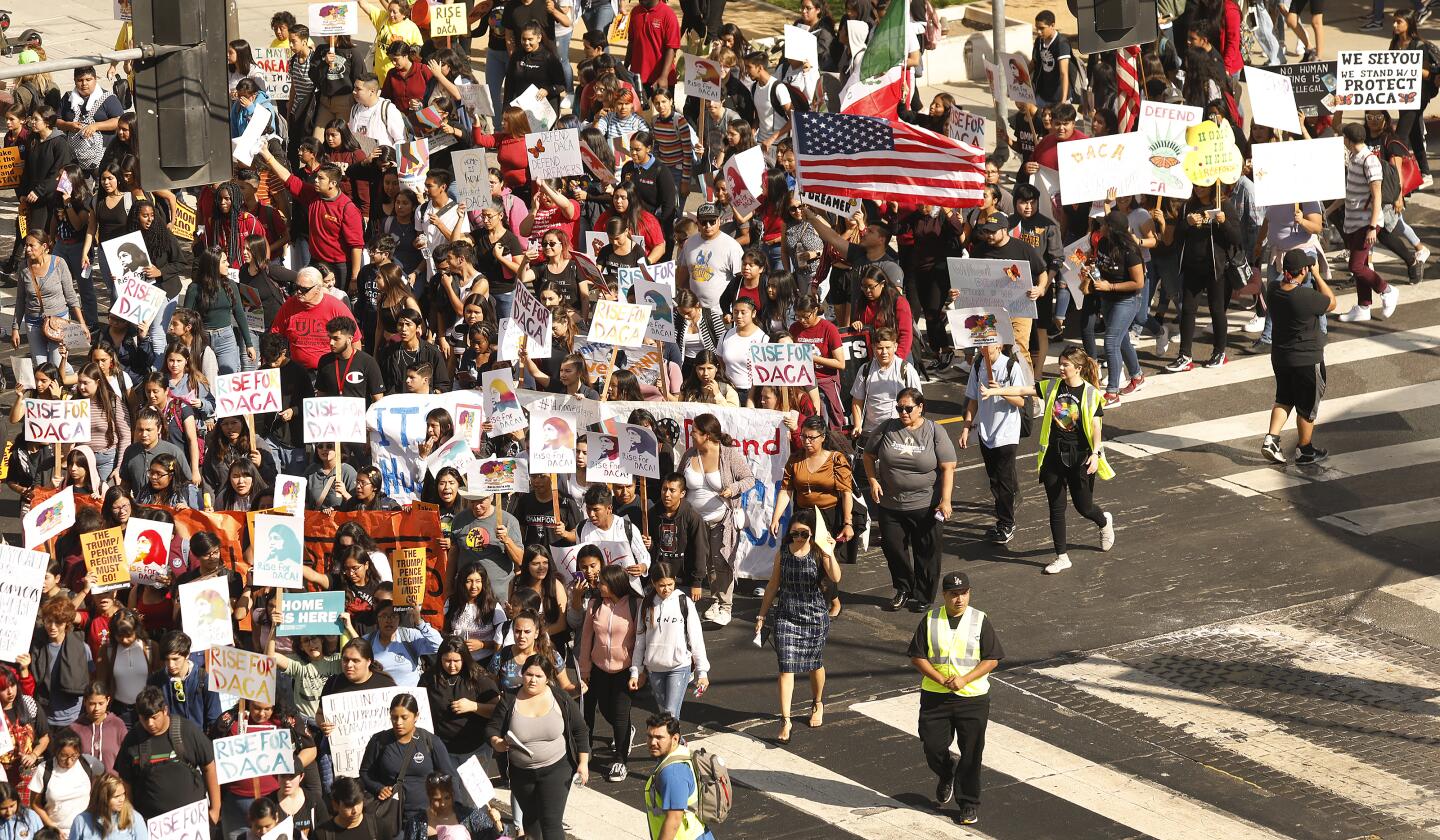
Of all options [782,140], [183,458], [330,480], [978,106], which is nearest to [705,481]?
[330,480]

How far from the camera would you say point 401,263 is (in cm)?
1931

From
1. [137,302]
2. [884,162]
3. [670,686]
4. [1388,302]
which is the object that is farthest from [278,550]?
[1388,302]

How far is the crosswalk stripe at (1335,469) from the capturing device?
17266mm

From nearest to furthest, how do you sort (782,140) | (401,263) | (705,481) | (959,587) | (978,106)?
(959,587), (705,481), (401,263), (782,140), (978,106)

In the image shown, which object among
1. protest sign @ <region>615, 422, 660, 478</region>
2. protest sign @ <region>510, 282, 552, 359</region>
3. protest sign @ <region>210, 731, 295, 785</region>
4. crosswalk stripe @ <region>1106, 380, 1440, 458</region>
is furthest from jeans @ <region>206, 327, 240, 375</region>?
crosswalk stripe @ <region>1106, 380, 1440, 458</region>

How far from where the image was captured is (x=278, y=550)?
13961mm

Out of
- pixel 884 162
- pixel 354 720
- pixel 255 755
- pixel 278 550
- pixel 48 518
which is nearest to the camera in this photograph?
pixel 255 755

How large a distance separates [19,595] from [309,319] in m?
4.44

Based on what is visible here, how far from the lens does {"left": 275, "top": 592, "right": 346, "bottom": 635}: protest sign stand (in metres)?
Result: 13.5

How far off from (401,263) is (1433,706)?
9.53m

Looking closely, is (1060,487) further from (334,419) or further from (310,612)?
(310,612)

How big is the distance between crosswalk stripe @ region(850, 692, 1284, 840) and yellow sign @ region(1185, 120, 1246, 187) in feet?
23.2

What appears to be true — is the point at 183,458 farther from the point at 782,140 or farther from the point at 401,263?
the point at 782,140

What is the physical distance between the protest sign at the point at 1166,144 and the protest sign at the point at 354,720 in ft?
29.9
